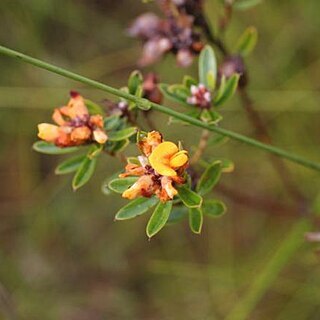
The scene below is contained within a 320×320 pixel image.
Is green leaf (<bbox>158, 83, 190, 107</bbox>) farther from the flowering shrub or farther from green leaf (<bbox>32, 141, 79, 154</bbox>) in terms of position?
green leaf (<bbox>32, 141, 79, 154</bbox>)

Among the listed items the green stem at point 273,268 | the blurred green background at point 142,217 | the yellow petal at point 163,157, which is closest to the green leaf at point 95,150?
the yellow petal at point 163,157

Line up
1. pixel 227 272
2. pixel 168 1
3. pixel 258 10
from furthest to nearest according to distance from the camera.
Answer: pixel 258 10, pixel 227 272, pixel 168 1

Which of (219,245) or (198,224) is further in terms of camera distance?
(219,245)

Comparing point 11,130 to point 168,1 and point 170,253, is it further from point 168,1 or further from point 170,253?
point 168,1

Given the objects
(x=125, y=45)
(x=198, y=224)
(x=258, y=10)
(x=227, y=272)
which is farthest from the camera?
(x=125, y=45)

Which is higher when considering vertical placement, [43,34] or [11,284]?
[43,34]

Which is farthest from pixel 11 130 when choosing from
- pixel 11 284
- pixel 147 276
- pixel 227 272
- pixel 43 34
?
pixel 227 272

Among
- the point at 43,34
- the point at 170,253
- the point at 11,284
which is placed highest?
the point at 43,34
